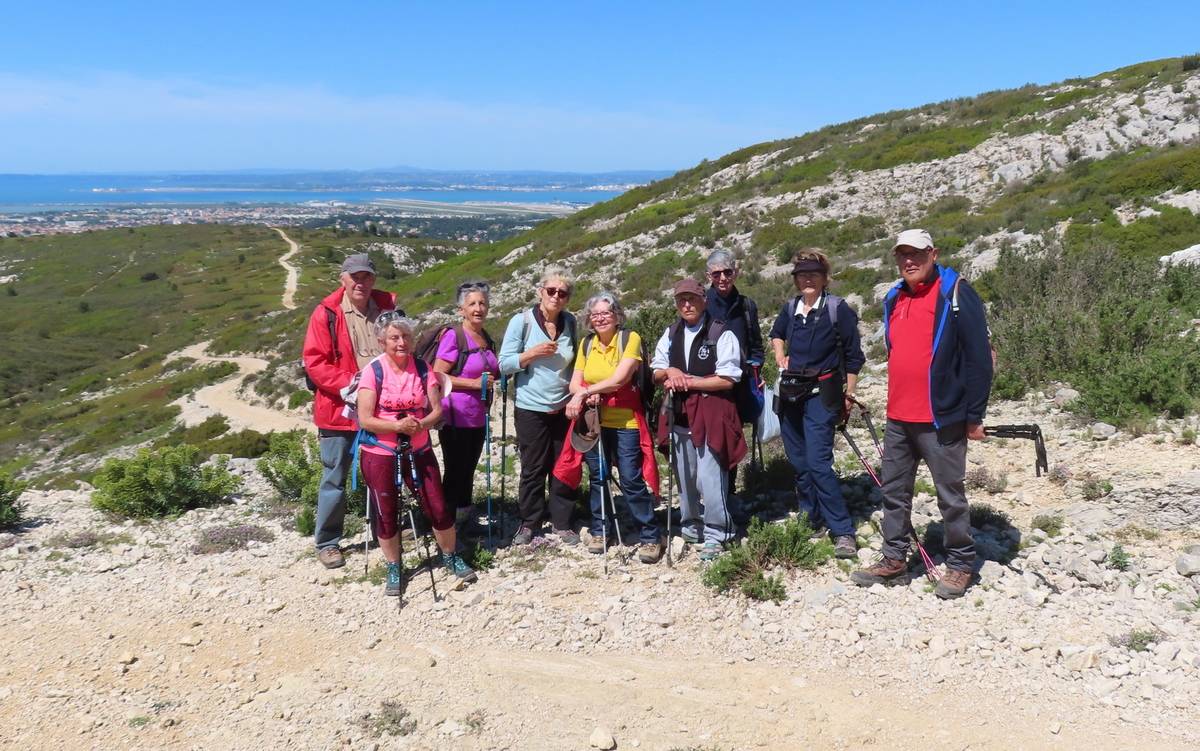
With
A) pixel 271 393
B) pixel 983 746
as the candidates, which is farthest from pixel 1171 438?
pixel 271 393

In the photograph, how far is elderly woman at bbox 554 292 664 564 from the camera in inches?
213

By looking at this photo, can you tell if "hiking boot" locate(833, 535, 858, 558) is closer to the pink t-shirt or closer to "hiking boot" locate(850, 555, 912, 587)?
"hiking boot" locate(850, 555, 912, 587)

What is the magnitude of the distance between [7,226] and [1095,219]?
25310cm

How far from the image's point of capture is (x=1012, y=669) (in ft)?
13.7

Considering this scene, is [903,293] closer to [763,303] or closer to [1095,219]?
[763,303]

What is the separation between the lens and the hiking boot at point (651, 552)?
5.77m

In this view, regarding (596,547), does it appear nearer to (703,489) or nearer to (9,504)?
(703,489)

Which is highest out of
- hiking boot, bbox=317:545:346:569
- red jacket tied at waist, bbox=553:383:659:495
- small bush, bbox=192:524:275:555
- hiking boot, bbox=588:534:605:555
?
red jacket tied at waist, bbox=553:383:659:495

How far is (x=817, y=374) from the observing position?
17.1 ft

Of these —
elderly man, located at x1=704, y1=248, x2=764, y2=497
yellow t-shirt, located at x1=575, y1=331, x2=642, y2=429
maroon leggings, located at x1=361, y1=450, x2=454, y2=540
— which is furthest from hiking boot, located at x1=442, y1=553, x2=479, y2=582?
elderly man, located at x1=704, y1=248, x2=764, y2=497

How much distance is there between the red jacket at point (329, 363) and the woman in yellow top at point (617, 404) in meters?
1.61

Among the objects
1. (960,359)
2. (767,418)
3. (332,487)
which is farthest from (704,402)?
(332,487)

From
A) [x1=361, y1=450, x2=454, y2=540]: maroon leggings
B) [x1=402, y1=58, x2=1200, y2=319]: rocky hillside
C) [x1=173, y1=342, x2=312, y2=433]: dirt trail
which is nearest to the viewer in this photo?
[x1=361, y1=450, x2=454, y2=540]: maroon leggings

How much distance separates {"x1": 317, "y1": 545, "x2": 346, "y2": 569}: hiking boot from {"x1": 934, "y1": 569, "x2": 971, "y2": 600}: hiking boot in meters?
4.70
